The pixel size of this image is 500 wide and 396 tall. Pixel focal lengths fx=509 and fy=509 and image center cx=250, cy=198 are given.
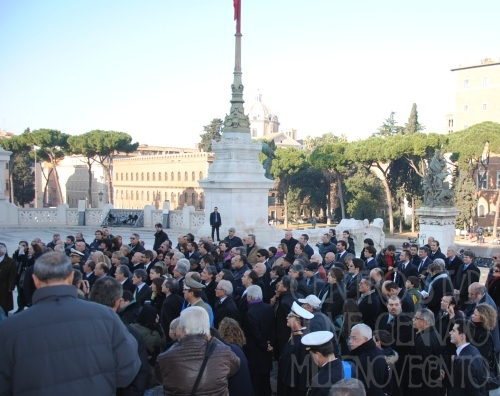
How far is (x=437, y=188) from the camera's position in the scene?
16.6 meters

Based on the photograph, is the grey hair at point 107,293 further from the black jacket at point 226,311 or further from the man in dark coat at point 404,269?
the man in dark coat at point 404,269

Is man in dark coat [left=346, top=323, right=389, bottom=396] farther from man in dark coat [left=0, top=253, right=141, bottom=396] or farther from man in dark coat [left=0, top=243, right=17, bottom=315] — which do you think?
man in dark coat [left=0, top=243, right=17, bottom=315]

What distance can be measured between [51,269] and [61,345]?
44cm

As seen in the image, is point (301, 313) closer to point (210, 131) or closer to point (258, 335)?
point (258, 335)

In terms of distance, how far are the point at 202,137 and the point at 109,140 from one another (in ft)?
89.4

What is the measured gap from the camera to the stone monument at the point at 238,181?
1855cm

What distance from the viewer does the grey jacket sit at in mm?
2646

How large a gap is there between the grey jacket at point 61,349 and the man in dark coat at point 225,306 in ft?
9.29

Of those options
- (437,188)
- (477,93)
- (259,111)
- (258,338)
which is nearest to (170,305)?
(258,338)

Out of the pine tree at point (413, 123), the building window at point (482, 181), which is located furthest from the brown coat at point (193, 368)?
the pine tree at point (413, 123)

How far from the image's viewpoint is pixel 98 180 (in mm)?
85875

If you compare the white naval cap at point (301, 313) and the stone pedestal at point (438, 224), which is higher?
the stone pedestal at point (438, 224)

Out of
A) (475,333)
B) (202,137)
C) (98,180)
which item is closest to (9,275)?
(475,333)

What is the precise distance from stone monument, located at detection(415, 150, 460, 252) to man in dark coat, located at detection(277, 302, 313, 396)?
12.7m
